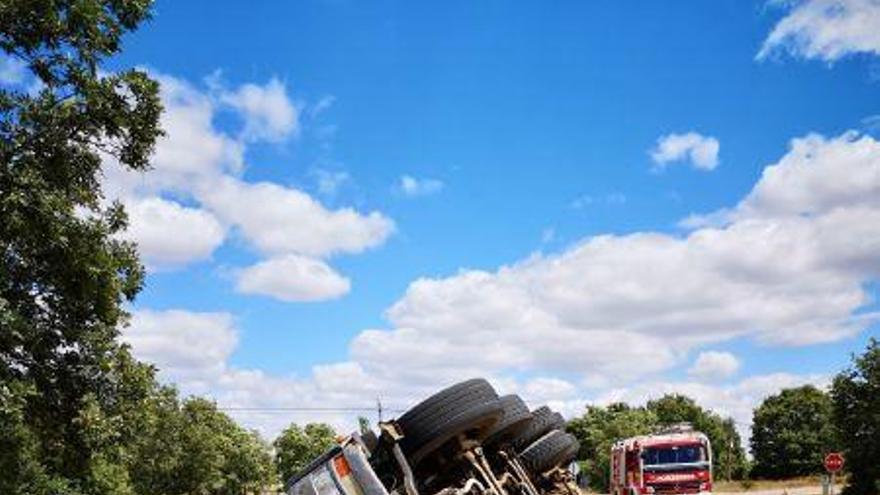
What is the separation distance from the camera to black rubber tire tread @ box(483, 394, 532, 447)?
33.1ft

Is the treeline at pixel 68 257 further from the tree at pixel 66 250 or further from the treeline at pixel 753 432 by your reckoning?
the treeline at pixel 753 432

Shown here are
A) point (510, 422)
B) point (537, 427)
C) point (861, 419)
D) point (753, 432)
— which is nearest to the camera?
point (510, 422)

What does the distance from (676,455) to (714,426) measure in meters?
85.6

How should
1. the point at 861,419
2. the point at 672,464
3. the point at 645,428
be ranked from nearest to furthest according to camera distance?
Answer: the point at 672,464, the point at 861,419, the point at 645,428

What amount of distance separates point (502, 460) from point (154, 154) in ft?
26.6

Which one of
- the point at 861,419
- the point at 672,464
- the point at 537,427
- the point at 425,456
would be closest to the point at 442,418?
the point at 425,456

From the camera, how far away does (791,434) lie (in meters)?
93.4

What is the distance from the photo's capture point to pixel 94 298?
591 inches

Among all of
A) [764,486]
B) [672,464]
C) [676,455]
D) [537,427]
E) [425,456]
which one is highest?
[764,486]

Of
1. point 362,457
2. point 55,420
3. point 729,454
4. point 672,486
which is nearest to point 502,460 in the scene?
point 362,457

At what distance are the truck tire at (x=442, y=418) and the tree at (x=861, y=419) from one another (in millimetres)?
36047

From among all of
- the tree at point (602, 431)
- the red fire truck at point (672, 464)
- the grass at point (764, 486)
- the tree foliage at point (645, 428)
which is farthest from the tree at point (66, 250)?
the tree foliage at point (645, 428)

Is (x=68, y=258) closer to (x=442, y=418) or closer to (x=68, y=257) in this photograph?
(x=68, y=257)

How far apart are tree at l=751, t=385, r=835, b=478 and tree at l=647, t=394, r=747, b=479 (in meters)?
3.45
